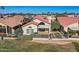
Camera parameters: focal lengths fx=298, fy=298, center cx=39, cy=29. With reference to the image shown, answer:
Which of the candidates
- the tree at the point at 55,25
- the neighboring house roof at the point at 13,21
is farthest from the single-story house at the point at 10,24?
the tree at the point at 55,25

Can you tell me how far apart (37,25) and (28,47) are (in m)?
0.22

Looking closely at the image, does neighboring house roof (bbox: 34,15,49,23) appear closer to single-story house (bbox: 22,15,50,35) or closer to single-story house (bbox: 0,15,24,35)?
single-story house (bbox: 22,15,50,35)

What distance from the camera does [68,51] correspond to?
2.81 m

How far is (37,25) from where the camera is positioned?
9.18 feet

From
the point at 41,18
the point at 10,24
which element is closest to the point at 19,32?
the point at 10,24

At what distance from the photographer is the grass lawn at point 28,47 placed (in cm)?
280

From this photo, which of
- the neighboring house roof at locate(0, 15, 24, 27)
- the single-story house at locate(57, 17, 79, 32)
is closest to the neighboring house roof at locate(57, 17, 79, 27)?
the single-story house at locate(57, 17, 79, 32)

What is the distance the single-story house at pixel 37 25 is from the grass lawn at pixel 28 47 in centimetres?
11

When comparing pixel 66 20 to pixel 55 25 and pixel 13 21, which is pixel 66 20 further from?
pixel 13 21

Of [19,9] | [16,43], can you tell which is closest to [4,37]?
[16,43]

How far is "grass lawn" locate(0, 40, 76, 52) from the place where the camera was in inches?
110
